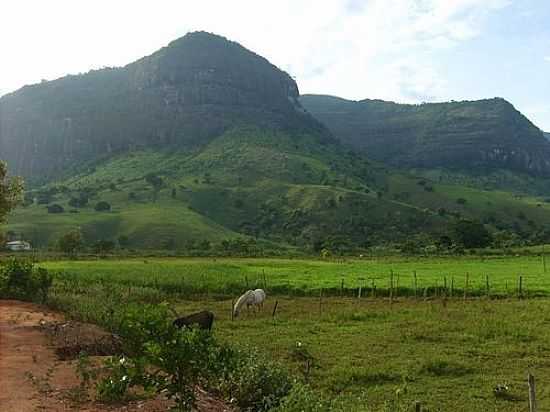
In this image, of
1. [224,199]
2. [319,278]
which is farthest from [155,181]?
[319,278]

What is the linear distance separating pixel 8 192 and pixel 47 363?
528 inches

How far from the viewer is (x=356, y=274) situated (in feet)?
152

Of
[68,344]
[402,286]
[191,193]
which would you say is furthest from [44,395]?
[191,193]

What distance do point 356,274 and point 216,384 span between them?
3360cm

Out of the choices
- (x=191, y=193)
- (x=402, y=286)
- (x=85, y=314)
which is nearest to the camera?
(x=85, y=314)

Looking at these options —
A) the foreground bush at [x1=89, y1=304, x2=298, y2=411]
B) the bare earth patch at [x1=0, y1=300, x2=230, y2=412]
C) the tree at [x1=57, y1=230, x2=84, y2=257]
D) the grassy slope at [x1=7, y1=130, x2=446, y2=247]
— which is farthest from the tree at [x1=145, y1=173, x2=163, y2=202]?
the foreground bush at [x1=89, y1=304, x2=298, y2=411]

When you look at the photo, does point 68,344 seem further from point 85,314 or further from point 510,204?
point 510,204

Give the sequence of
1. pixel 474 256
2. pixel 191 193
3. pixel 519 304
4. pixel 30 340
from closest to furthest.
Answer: pixel 30 340 < pixel 519 304 < pixel 474 256 < pixel 191 193

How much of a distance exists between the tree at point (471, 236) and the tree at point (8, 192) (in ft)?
230

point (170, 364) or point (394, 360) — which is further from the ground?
point (170, 364)

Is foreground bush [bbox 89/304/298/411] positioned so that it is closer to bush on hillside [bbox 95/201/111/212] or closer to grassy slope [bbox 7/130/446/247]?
grassy slope [bbox 7/130/446/247]

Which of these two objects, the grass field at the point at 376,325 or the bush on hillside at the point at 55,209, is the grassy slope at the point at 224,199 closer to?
the bush on hillside at the point at 55,209

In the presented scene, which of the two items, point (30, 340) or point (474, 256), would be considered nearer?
point (30, 340)

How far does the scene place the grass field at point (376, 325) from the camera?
1620 cm
